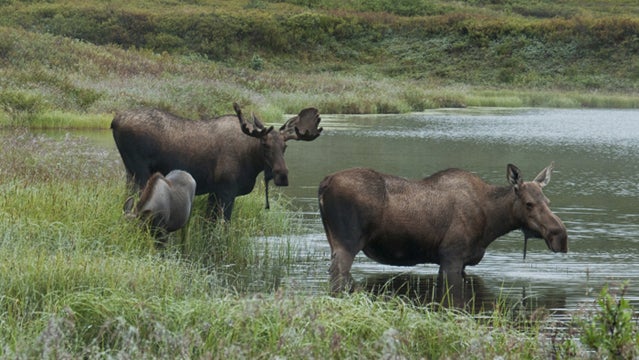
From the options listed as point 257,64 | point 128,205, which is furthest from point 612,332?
point 257,64

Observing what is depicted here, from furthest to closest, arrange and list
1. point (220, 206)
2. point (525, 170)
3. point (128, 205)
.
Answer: point (525, 170), point (220, 206), point (128, 205)

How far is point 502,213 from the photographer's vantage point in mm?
9867

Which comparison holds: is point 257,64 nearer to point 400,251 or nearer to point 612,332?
point 400,251

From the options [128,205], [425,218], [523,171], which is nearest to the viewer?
[425,218]

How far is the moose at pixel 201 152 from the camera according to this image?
12.1 metres

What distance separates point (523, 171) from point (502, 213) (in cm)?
1242

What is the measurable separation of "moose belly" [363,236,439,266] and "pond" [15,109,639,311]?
329 millimetres

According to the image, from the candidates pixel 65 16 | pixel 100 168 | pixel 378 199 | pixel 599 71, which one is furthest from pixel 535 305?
pixel 65 16

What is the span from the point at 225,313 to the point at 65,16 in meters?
66.5


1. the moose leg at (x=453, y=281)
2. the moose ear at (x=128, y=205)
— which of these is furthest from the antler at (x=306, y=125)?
the moose leg at (x=453, y=281)

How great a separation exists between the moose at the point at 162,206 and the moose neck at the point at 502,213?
2861mm

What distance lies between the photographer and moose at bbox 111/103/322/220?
12125 millimetres

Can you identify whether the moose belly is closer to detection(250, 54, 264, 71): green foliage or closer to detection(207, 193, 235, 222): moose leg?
detection(207, 193, 235, 222): moose leg

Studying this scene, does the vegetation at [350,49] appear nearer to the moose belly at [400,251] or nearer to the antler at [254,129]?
the antler at [254,129]
